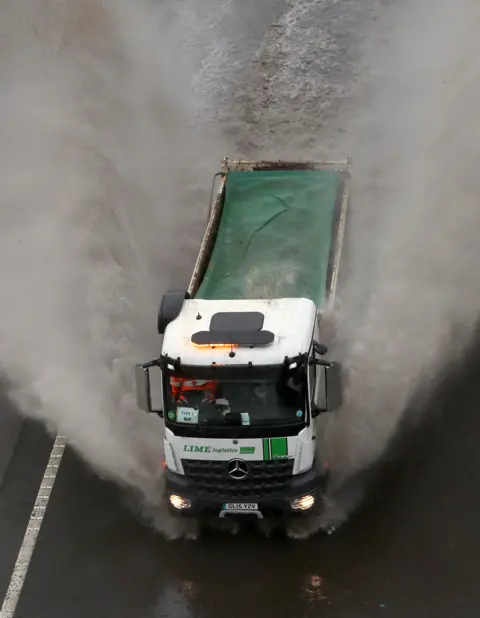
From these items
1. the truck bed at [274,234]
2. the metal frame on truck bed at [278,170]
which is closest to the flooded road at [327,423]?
the metal frame on truck bed at [278,170]

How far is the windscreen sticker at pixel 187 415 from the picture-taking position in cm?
823

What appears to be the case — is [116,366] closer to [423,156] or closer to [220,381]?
[220,381]

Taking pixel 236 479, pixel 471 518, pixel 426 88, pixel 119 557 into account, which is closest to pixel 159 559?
pixel 119 557

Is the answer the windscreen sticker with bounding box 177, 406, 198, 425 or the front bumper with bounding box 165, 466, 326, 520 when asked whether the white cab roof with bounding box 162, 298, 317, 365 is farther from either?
the front bumper with bounding box 165, 466, 326, 520

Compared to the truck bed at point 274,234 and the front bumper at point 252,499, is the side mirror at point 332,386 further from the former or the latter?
the truck bed at point 274,234

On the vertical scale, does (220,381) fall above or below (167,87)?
below

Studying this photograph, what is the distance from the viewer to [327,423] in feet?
31.8

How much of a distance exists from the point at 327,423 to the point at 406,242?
4.75 metres

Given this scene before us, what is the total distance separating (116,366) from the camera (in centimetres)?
1151

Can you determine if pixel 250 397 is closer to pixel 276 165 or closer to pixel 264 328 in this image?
pixel 264 328

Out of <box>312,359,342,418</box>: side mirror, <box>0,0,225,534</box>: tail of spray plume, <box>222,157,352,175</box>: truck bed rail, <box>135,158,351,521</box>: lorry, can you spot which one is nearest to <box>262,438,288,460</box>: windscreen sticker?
<box>135,158,351,521</box>: lorry

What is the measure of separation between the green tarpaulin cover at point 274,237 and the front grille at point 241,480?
2.98 m

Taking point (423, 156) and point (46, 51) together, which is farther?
point (46, 51)

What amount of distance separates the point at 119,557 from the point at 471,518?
4442 mm
